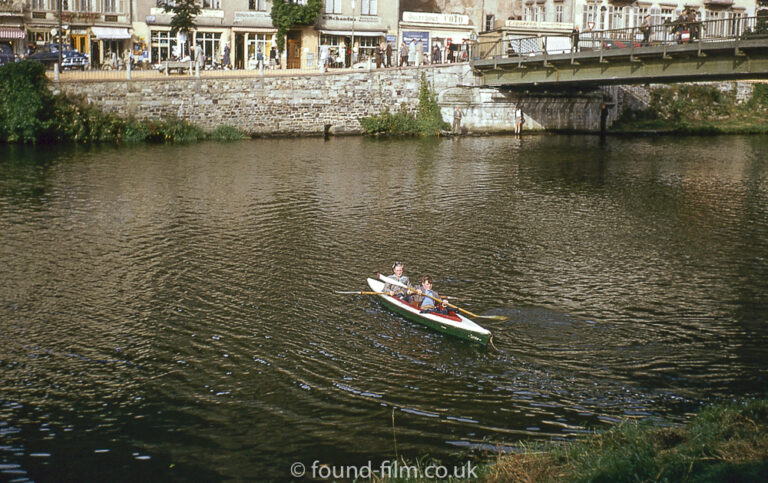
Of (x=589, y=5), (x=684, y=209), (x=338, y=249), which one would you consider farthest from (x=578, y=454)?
(x=589, y=5)

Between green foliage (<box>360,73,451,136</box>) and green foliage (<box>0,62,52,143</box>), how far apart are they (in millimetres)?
20894

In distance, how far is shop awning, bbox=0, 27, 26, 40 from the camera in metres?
56.2

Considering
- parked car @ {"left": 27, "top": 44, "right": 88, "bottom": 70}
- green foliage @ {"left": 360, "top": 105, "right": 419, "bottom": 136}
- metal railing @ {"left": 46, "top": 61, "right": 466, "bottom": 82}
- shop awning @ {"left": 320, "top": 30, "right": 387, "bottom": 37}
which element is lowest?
green foliage @ {"left": 360, "top": 105, "right": 419, "bottom": 136}

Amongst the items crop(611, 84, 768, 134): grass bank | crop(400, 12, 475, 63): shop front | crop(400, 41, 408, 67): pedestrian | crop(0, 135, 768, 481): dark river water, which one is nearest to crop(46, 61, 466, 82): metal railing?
crop(400, 41, 408, 67): pedestrian

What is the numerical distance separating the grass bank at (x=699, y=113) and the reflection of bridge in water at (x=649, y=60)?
47.9 ft

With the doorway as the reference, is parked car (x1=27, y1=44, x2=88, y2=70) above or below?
below

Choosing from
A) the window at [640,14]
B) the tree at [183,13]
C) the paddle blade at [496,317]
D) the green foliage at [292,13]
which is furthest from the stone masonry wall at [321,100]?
the paddle blade at [496,317]

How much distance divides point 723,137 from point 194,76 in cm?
3874

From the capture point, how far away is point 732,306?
20266 mm

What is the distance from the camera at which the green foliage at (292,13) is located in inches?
2429

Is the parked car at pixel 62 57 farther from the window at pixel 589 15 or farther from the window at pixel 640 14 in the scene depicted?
the window at pixel 640 14

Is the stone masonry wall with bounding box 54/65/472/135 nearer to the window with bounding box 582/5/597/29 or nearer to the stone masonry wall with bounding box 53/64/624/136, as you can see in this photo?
the stone masonry wall with bounding box 53/64/624/136

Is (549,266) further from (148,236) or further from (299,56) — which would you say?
(299,56)

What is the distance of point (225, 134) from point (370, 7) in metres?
20.6
